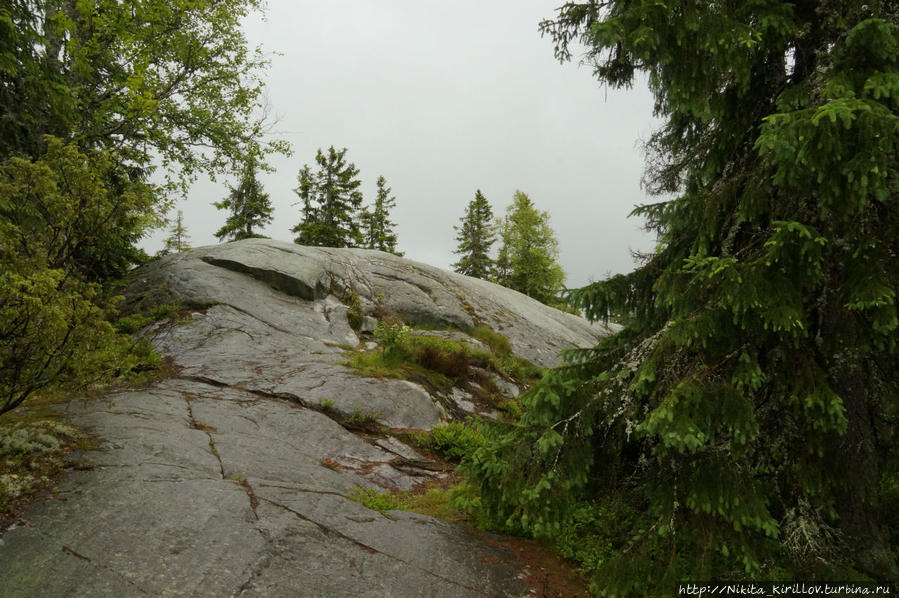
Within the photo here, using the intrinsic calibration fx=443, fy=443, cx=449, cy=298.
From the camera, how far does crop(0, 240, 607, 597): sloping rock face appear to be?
3766 mm

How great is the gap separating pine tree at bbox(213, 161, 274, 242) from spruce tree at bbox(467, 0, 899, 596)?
34.6 metres

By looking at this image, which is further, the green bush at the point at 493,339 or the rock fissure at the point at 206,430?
the green bush at the point at 493,339

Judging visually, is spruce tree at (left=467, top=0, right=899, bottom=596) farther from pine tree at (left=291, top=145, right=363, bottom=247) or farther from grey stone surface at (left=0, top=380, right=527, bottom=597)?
pine tree at (left=291, top=145, right=363, bottom=247)

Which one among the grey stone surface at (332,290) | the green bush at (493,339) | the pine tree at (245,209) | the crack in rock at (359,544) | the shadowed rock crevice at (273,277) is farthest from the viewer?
the pine tree at (245,209)

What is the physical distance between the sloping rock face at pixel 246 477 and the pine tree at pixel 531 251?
2400 centimetres

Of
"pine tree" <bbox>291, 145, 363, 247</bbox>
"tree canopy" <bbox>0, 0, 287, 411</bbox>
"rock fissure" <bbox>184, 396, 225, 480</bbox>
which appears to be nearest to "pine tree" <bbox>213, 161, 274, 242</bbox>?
"pine tree" <bbox>291, 145, 363, 247</bbox>

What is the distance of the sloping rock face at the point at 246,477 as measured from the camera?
3.77 m

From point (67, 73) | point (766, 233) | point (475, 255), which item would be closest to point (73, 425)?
point (766, 233)

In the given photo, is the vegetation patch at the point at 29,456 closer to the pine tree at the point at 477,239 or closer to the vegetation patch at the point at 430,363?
the vegetation patch at the point at 430,363

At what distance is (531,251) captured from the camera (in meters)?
36.6

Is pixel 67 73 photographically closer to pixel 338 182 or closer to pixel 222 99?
pixel 222 99

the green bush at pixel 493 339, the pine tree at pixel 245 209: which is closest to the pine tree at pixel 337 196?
the pine tree at pixel 245 209

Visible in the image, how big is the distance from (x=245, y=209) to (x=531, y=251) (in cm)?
2365

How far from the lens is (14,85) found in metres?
8.37
